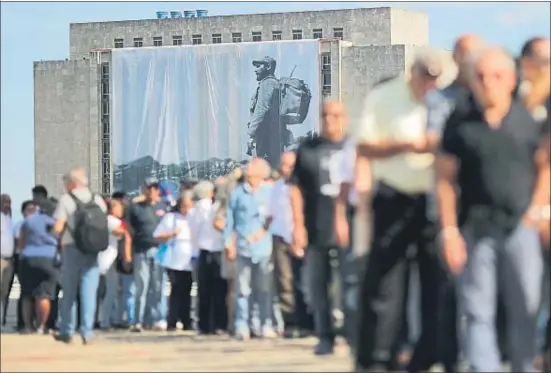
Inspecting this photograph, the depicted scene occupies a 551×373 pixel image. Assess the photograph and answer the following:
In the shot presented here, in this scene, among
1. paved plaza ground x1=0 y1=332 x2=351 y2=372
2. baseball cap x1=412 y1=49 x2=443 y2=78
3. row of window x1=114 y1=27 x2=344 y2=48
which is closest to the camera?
baseball cap x1=412 y1=49 x2=443 y2=78

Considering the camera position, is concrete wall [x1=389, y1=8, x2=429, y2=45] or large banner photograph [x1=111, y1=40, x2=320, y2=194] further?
concrete wall [x1=389, y1=8, x2=429, y2=45]

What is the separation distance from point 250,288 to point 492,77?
7402 millimetres

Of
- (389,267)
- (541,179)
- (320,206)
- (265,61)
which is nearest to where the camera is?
(541,179)

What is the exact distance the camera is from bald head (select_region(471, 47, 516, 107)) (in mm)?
9398

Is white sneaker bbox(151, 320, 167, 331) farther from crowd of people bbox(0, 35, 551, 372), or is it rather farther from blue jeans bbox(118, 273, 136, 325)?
crowd of people bbox(0, 35, 551, 372)

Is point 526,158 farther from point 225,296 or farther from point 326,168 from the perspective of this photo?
point 225,296

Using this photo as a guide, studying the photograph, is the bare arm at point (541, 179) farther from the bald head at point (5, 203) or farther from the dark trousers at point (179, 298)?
the bald head at point (5, 203)

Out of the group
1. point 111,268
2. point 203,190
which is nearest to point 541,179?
point 203,190

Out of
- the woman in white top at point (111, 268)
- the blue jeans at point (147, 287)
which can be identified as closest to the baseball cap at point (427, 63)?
the blue jeans at point (147, 287)

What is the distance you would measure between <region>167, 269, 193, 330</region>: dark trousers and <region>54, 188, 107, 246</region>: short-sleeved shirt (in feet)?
8.57

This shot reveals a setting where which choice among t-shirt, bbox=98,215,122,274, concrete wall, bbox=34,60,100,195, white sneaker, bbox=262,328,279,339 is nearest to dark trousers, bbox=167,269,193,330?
t-shirt, bbox=98,215,122,274

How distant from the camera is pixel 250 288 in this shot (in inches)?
651

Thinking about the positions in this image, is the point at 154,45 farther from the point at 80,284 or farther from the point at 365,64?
the point at 80,284

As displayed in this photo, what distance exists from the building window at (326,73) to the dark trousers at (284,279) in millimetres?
100287
